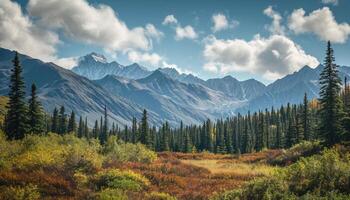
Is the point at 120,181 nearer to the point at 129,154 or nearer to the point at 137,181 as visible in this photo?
the point at 137,181

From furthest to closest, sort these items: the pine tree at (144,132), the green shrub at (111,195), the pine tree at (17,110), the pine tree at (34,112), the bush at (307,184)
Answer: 1. the pine tree at (144,132)
2. the pine tree at (34,112)
3. the pine tree at (17,110)
4. the green shrub at (111,195)
5. the bush at (307,184)

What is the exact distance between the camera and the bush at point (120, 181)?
16.6 m

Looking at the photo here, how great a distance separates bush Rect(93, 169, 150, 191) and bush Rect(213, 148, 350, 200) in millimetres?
5084

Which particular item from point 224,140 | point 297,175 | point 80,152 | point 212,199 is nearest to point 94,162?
point 80,152

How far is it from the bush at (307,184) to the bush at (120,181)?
200 inches

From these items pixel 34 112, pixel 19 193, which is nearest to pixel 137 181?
pixel 19 193

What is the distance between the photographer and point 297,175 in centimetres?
1312

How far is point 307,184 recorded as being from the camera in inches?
473

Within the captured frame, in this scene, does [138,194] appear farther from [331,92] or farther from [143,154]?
[331,92]

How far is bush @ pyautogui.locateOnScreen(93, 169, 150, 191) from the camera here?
16.6m

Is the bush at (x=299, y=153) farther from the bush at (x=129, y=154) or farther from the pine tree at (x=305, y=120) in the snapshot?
the pine tree at (x=305, y=120)

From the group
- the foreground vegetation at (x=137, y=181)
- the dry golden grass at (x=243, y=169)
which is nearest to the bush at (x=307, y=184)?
the foreground vegetation at (x=137, y=181)

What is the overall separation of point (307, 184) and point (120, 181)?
28.5 ft

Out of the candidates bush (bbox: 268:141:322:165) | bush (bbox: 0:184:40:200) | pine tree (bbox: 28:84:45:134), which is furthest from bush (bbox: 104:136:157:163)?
pine tree (bbox: 28:84:45:134)
